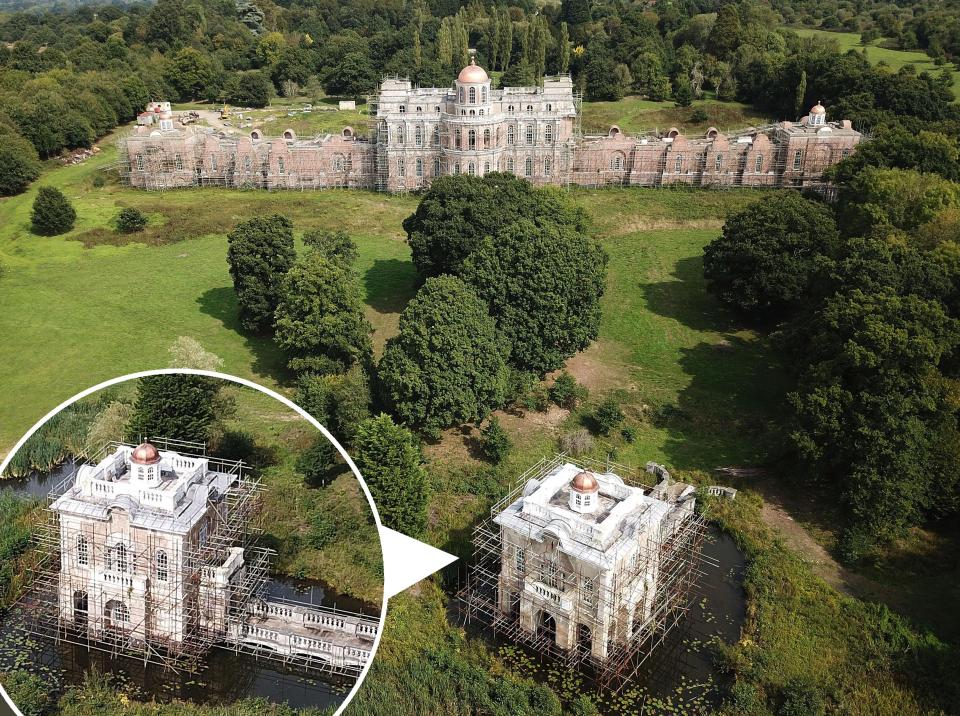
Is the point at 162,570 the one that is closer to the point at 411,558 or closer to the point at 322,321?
the point at 411,558

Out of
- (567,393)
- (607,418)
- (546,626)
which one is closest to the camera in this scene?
(546,626)

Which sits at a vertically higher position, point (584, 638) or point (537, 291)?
point (537, 291)

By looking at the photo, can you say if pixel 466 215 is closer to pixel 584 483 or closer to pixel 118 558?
pixel 584 483

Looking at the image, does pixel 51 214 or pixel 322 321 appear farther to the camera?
pixel 51 214

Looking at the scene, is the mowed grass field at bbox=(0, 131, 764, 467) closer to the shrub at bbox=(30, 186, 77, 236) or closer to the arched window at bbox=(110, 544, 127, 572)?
the shrub at bbox=(30, 186, 77, 236)

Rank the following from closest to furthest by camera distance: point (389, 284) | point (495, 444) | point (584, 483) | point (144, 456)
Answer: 1. point (144, 456)
2. point (584, 483)
3. point (495, 444)
4. point (389, 284)

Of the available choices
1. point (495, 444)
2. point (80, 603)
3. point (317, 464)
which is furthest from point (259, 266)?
point (80, 603)

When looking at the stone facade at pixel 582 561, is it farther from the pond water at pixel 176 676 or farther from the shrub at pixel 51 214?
the shrub at pixel 51 214

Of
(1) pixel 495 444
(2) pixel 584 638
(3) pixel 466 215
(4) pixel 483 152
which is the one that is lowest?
(2) pixel 584 638
